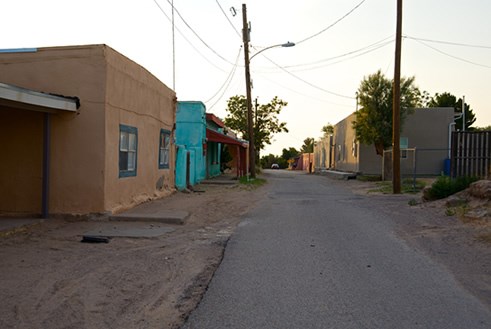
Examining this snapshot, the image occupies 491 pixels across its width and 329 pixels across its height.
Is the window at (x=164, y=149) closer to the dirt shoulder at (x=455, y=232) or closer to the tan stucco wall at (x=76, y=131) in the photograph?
the tan stucco wall at (x=76, y=131)

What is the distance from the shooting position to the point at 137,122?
1494cm

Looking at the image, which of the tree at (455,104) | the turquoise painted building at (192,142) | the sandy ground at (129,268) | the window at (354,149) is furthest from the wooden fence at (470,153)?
the tree at (455,104)

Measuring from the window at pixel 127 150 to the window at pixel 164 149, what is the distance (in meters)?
3.11

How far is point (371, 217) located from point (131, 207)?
20.9ft

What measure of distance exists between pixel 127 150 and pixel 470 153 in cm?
1090

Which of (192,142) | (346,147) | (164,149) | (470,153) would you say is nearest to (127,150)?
(164,149)

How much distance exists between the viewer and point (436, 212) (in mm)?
13820

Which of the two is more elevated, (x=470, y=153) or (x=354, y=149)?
(x=354, y=149)

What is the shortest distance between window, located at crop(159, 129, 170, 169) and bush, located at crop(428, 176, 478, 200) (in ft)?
28.8

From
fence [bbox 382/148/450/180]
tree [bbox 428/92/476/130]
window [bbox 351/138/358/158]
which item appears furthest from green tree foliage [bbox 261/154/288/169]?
fence [bbox 382/148/450/180]

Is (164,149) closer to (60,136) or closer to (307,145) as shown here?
(60,136)

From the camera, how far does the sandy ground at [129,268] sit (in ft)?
18.2

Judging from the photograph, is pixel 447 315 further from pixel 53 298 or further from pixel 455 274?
pixel 53 298

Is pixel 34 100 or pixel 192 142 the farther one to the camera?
pixel 192 142
